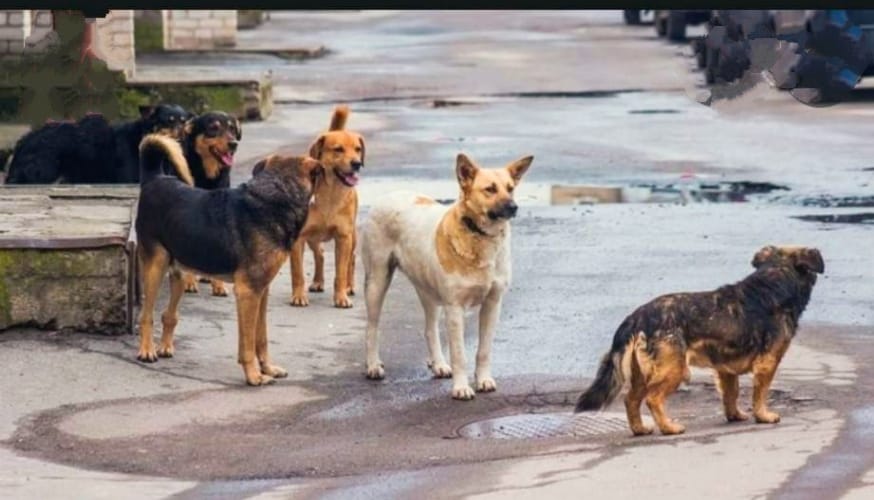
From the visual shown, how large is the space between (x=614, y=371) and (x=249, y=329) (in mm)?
2289

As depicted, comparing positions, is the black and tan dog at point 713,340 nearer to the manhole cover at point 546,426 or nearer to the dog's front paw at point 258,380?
the manhole cover at point 546,426

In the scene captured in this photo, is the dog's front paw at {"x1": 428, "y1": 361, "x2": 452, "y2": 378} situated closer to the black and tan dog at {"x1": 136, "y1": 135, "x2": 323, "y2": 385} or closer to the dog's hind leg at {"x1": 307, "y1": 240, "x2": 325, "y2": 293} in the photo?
the black and tan dog at {"x1": 136, "y1": 135, "x2": 323, "y2": 385}

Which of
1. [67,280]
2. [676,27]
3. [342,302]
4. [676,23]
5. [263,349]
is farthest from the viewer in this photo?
[676,27]

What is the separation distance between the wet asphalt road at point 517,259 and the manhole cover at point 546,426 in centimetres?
13

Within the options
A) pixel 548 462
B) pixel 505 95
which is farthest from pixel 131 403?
pixel 505 95

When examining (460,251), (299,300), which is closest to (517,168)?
(460,251)

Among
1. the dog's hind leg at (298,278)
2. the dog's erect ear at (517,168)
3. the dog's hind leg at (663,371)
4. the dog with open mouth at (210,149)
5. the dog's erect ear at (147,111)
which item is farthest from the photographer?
the dog's erect ear at (147,111)

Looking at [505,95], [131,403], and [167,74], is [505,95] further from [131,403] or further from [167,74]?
[131,403]

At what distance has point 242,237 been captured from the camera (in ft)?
34.4

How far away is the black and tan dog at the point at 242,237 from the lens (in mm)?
10445

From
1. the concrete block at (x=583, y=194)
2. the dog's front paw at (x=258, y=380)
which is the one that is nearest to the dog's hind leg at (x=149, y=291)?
the dog's front paw at (x=258, y=380)

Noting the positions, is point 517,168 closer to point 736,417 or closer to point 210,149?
point 736,417

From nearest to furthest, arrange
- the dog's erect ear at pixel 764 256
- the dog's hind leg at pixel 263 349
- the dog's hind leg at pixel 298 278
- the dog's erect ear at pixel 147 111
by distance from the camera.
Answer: the dog's erect ear at pixel 764 256 < the dog's hind leg at pixel 263 349 < the dog's hind leg at pixel 298 278 < the dog's erect ear at pixel 147 111

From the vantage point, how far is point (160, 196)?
10.9m
